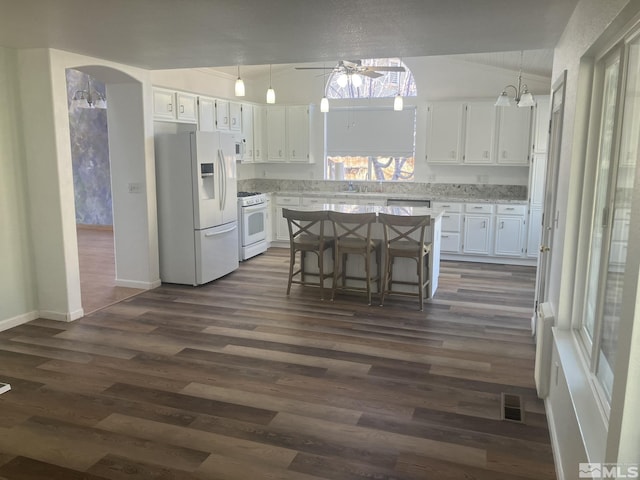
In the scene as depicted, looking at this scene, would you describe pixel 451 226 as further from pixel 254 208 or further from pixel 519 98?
pixel 254 208

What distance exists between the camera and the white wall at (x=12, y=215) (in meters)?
4.52

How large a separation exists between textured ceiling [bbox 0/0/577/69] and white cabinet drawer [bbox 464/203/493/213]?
3207mm

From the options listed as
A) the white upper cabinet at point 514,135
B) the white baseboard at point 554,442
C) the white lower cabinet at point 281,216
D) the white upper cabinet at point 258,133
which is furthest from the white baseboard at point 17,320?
the white upper cabinet at point 514,135

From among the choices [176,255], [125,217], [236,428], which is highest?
[125,217]

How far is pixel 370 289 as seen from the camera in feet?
17.8

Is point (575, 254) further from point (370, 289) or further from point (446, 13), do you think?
point (370, 289)

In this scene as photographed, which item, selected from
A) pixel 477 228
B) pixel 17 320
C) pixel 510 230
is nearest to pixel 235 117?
pixel 477 228

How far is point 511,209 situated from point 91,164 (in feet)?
26.0

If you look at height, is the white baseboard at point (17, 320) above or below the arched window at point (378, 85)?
below

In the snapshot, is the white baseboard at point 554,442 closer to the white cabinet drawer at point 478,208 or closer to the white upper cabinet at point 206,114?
the white cabinet drawer at point 478,208

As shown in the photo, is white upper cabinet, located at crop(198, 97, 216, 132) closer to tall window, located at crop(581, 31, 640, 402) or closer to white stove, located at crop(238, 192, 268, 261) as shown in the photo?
white stove, located at crop(238, 192, 268, 261)

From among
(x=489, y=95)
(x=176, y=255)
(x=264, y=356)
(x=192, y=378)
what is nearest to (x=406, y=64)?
(x=489, y=95)

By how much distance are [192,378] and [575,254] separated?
2653mm

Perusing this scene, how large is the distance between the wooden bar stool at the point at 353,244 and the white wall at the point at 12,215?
118 inches
